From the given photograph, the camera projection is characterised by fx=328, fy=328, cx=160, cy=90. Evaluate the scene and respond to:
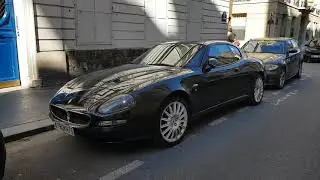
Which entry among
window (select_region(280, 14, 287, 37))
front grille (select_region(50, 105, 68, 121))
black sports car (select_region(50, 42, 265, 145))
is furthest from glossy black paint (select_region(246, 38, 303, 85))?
window (select_region(280, 14, 287, 37))

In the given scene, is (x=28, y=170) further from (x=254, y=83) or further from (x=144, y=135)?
(x=254, y=83)

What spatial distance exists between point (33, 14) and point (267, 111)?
232 inches

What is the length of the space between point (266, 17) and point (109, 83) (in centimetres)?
2544

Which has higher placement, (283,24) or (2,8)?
(283,24)

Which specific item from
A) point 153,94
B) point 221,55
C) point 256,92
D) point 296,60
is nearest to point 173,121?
point 153,94

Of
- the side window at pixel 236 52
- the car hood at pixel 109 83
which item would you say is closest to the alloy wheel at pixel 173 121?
the car hood at pixel 109 83

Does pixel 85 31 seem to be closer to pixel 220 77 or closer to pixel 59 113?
pixel 220 77

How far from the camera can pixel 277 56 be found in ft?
32.3

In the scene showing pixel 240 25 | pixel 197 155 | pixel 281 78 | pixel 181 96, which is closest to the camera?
pixel 197 155

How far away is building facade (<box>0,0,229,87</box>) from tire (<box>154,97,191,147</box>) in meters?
4.85

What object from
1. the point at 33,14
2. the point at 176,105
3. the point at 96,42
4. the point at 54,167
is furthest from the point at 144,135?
the point at 96,42

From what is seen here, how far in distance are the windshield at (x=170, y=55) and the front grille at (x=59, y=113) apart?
1.81 m

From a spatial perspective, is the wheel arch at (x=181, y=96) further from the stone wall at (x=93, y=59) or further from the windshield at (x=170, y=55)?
the stone wall at (x=93, y=59)

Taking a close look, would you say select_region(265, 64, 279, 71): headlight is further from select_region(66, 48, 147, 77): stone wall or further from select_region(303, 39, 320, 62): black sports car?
select_region(303, 39, 320, 62): black sports car
